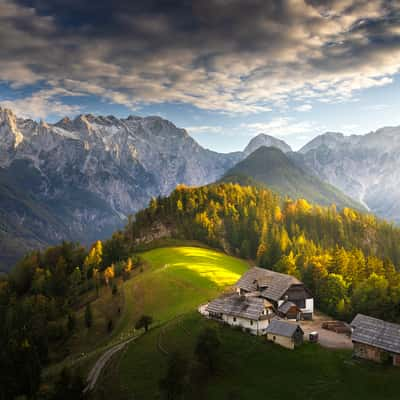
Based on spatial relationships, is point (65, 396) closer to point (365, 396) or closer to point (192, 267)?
point (365, 396)

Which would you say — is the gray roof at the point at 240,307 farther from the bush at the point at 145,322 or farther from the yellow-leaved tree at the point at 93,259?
the yellow-leaved tree at the point at 93,259

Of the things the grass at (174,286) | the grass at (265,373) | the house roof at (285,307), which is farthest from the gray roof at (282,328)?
the grass at (174,286)

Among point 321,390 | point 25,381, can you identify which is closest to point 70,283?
point 25,381

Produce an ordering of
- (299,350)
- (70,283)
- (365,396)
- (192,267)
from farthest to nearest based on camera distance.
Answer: (70,283)
(192,267)
(299,350)
(365,396)

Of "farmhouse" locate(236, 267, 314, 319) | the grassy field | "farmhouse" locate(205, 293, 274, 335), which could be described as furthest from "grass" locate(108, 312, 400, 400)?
"farmhouse" locate(236, 267, 314, 319)

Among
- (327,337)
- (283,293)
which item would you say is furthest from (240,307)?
(327,337)
